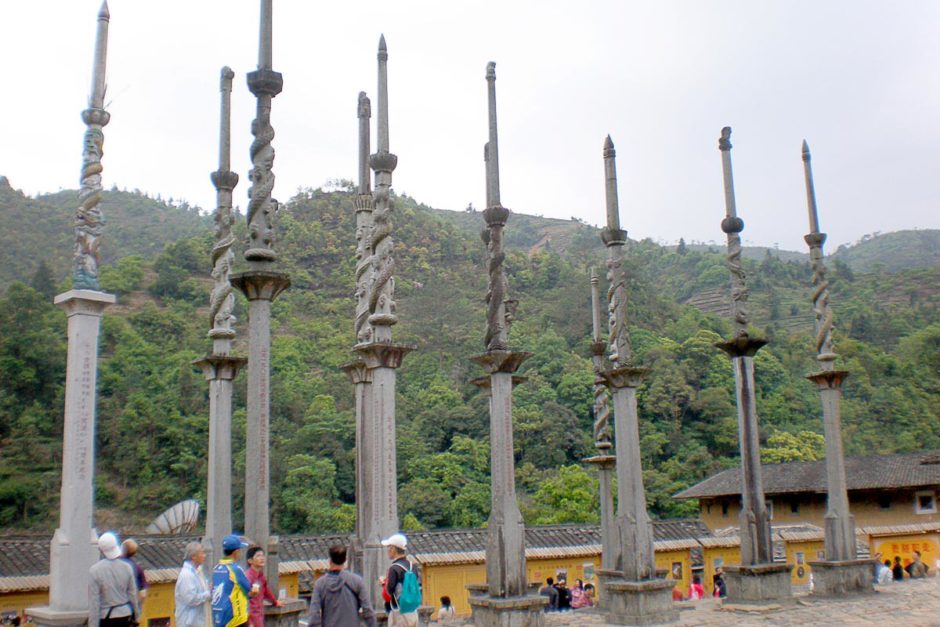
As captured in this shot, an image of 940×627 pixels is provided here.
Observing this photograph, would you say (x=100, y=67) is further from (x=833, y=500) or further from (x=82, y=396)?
(x=833, y=500)

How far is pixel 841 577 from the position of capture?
16141 millimetres

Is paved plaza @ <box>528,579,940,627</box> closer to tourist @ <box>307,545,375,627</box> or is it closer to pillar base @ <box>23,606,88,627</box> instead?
tourist @ <box>307,545,375,627</box>

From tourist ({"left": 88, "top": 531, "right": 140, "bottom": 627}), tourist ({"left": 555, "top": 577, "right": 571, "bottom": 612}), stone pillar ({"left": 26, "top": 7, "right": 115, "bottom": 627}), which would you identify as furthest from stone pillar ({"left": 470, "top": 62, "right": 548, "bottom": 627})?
tourist ({"left": 555, "top": 577, "right": 571, "bottom": 612})

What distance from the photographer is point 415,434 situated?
1801 inches

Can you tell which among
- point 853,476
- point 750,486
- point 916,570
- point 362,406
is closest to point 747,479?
point 750,486

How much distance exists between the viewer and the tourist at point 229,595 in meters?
7.21

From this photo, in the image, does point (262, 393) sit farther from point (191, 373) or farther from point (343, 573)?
point (191, 373)

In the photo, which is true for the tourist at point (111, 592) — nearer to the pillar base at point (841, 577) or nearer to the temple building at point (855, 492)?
the pillar base at point (841, 577)

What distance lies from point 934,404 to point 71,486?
53.9 meters

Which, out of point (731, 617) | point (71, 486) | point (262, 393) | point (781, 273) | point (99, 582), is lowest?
point (731, 617)

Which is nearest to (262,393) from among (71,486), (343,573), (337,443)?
(71,486)

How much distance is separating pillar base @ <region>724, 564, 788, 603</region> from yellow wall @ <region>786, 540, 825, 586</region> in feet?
47.2

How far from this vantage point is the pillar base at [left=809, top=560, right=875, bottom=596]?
16.1 metres

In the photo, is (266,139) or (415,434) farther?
(415,434)
